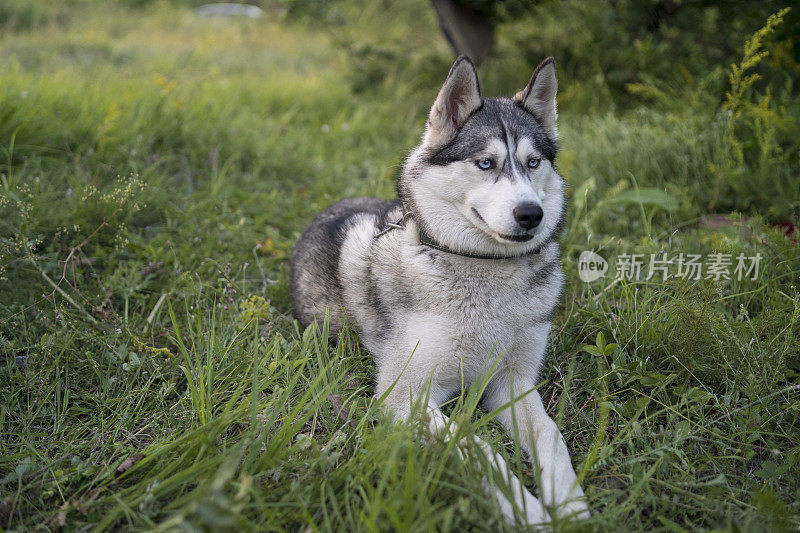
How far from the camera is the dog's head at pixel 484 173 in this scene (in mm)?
2217

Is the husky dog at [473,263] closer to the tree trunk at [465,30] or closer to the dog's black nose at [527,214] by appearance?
the dog's black nose at [527,214]

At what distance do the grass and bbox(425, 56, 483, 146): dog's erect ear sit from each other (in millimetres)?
1114

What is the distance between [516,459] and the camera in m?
2.05

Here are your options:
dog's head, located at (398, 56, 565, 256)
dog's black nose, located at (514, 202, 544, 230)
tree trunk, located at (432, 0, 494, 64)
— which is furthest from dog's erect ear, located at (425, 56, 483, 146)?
tree trunk, located at (432, 0, 494, 64)

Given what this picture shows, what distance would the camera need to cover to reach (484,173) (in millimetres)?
2311

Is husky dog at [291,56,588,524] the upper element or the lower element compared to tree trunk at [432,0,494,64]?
lower

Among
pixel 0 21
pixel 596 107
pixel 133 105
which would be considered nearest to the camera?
pixel 133 105

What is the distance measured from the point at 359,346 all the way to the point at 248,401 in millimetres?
751

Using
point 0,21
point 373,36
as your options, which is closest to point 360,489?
point 373,36

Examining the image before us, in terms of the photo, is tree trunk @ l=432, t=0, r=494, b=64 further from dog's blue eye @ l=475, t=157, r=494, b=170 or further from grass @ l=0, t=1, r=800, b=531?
dog's blue eye @ l=475, t=157, r=494, b=170

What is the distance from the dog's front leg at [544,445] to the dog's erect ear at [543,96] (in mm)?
1243

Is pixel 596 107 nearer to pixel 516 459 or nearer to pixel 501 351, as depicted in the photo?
pixel 501 351

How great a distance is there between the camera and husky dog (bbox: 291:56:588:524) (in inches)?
88.0

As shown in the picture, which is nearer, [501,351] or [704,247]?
[501,351]
